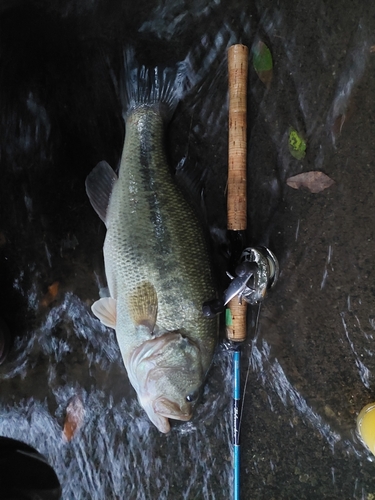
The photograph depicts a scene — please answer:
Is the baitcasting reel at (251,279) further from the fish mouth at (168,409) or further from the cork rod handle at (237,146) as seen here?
the fish mouth at (168,409)

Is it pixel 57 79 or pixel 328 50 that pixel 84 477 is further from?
pixel 328 50

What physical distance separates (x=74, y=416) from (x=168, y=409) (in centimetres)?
75

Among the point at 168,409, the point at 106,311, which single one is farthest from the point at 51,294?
the point at 168,409

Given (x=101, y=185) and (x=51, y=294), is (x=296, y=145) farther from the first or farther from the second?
(x=51, y=294)

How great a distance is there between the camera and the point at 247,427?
7.38 ft

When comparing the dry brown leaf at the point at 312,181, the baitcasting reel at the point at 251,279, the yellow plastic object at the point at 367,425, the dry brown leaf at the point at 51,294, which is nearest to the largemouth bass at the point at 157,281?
the baitcasting reel at the point at 251,279

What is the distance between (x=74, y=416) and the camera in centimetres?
237

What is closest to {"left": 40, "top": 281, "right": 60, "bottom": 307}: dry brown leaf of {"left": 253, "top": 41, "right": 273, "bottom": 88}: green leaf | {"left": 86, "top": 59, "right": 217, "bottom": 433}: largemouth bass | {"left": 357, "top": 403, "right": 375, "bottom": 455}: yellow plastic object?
{"left": 86, "top": 59, "right": 217, "bottom": 433}: largemouth bass

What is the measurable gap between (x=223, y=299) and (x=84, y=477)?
4.68 ft

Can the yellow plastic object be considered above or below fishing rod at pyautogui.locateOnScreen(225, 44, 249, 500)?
below

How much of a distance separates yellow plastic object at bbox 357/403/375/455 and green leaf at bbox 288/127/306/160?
1371 mm

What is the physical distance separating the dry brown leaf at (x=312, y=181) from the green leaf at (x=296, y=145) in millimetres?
106

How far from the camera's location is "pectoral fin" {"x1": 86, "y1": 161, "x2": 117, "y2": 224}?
7.05ft

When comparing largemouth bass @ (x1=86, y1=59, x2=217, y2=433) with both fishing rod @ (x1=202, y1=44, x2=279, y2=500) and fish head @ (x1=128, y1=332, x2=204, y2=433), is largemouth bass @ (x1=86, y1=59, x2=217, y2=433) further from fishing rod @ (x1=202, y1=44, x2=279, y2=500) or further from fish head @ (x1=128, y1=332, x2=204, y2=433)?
fishing rod @ (x1=202, y1=44, x2=279, y2=500)
